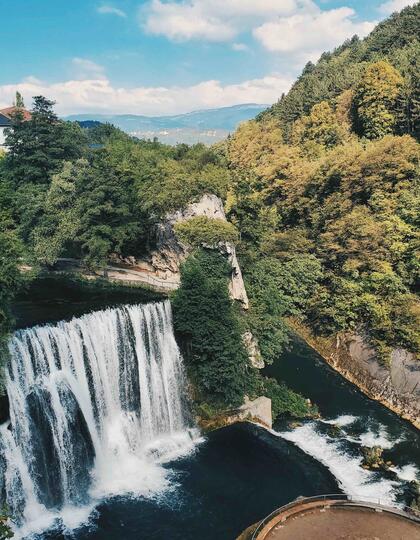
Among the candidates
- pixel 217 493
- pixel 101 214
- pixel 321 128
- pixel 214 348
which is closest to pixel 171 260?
pixel 101 214

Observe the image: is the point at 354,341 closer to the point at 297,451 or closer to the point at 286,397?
the point at 286,397

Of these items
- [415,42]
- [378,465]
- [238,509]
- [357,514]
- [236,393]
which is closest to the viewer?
[357,514]

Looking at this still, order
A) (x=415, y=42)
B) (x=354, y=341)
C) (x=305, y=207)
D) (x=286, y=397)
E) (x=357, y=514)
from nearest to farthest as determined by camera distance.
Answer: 1. (x=357, y=514)
2. (x=286, y=397)
3. (x=354, y=341)
4. (x=305, y=207)
5. (x=415, y=42)

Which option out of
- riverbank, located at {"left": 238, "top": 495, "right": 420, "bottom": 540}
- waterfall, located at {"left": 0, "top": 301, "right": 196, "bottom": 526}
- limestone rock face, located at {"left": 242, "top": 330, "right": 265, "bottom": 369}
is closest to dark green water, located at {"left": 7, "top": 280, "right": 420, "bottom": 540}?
waterfall, located at {"left": 0, "top": 301, "right": 196, "bottom": 526}

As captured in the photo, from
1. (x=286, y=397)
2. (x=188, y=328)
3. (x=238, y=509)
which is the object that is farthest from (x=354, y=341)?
(x=238, y=509)

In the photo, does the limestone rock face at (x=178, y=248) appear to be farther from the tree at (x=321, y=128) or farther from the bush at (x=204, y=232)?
the tree at (x=321, y=128)

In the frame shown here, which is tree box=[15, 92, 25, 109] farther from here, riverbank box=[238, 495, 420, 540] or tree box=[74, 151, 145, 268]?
riverbank box=[238, 495, 420, 540]

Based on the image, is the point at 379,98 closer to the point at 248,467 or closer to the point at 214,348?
the point at 214,348
